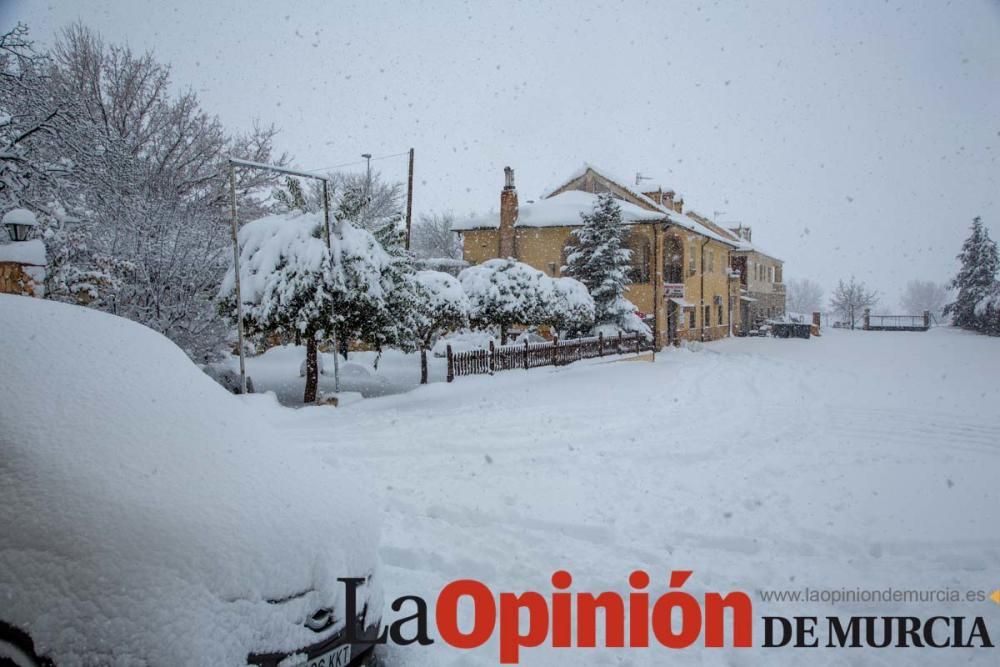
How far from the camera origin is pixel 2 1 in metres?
11.6

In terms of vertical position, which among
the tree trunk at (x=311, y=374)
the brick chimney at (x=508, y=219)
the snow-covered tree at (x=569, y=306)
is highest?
the brick chimney at (x=508, y=219)

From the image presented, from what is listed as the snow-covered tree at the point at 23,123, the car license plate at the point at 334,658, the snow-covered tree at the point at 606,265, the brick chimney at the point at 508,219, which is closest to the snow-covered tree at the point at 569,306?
the snow-covered tree at the point at 606,265

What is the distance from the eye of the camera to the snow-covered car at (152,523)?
191cm

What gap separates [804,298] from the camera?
100m

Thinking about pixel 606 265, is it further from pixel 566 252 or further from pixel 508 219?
pixel 508 219

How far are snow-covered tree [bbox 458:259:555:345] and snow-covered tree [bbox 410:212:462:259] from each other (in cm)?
2792

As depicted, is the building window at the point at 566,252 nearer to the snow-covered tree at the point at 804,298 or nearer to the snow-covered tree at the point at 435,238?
the snow-covered tree at the point at 435,238

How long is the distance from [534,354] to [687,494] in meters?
11.1

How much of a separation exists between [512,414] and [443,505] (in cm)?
531

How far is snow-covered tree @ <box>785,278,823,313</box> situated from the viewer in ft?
318

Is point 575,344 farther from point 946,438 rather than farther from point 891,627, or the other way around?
point 891,627

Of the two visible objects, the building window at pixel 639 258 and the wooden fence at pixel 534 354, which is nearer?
the wooden fence at pixel 534 354

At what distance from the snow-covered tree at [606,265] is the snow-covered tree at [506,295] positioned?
19.6 ft

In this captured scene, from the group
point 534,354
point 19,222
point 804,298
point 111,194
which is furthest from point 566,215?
point 804,298
